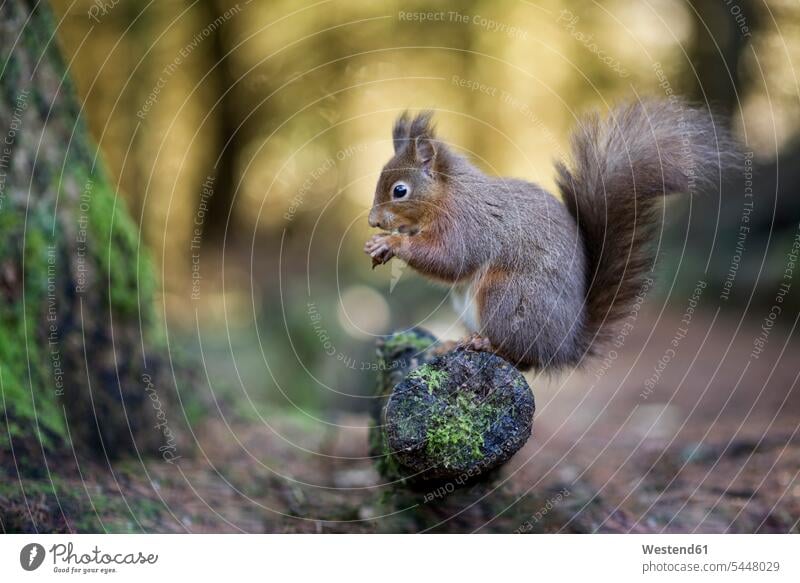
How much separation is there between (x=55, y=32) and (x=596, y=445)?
324 cm

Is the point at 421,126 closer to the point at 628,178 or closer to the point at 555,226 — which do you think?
the point at 555,226

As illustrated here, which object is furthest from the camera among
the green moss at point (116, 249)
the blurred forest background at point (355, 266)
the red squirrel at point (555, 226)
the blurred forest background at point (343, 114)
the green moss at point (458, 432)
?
the blurred forest background at point (343, 114)

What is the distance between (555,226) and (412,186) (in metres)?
0.49

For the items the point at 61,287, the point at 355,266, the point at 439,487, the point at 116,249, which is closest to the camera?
the point at 439,487

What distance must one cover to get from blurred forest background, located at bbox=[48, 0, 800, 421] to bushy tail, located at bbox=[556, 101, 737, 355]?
2.47m

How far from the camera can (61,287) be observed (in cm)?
254

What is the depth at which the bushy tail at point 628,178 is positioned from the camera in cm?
223

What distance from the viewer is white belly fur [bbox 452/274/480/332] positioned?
7.49ft

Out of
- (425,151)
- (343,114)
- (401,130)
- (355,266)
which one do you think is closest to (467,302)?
(425,151)

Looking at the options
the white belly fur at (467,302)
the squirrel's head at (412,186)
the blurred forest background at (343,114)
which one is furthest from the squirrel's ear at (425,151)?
the blurred forest background at (343,114)

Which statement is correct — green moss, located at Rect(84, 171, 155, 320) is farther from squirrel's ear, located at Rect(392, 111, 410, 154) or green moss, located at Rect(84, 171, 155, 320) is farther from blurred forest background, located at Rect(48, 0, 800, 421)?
blurred forest background, located at Rect(48, 0, 800, 421)

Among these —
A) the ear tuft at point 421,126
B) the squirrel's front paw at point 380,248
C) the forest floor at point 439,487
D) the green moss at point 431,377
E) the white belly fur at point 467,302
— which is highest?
the ear tuft at point 421,126
